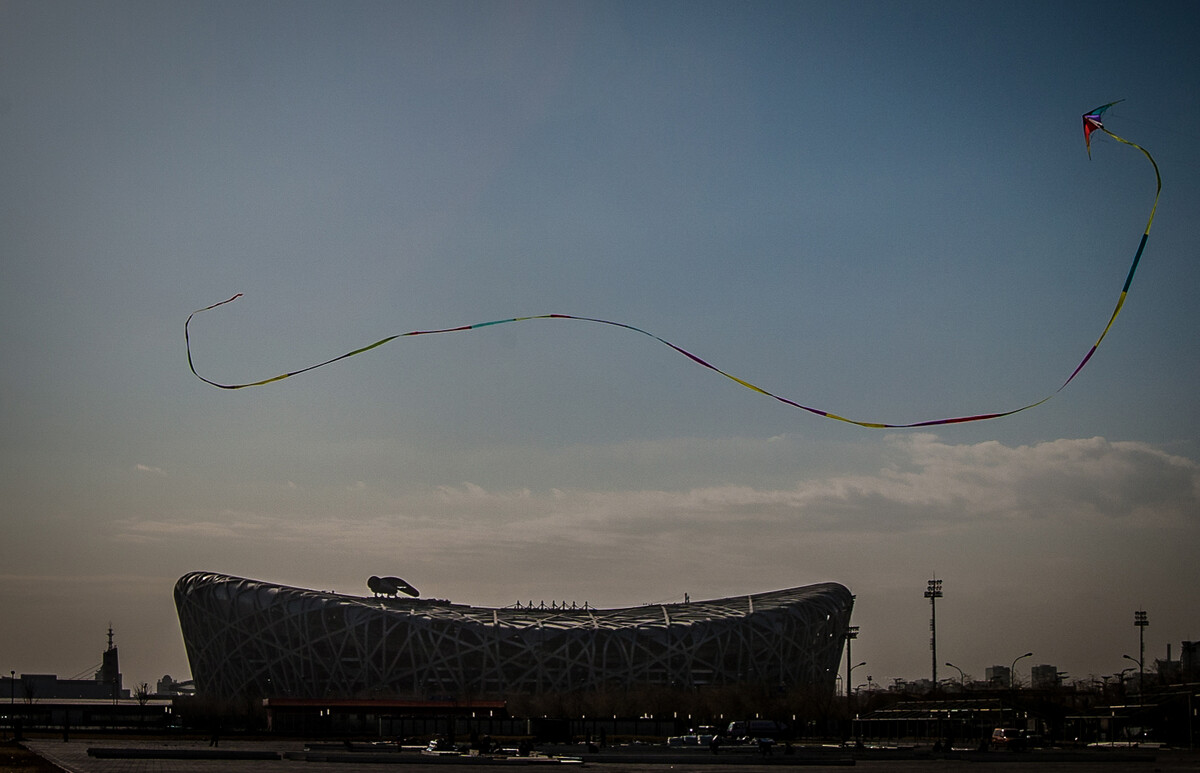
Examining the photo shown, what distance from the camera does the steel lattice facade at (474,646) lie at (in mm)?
119438

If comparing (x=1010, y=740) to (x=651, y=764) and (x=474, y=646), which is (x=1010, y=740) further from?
(x=474, y=646)

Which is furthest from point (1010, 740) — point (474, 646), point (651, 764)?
point (474, 646)

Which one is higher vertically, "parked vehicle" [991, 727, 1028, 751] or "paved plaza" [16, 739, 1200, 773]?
"paved plaza" [16, 739, 1200, 773]

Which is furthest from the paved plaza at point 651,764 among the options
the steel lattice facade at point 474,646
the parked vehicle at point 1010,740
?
the steel lattice facade at point 474,646

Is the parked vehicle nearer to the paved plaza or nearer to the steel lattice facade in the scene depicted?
the paved plaza

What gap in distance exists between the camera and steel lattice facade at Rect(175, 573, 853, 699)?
392 feet

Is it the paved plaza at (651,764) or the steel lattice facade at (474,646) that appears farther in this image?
the steel lattice facade at (474,646)

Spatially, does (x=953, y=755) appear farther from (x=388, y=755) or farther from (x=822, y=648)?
(x=822, y=648)

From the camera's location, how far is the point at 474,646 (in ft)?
396

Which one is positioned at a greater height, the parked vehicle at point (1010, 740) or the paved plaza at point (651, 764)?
the paved plaza at point (651, 764)

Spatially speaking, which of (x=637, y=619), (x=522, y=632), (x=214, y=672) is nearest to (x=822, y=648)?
(x=637, y=619)

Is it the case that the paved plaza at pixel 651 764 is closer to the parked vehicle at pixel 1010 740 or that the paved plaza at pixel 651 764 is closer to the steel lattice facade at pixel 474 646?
the parked vehicle at pixel 1010 740

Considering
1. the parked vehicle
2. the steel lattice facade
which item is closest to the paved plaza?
the parked vehicle

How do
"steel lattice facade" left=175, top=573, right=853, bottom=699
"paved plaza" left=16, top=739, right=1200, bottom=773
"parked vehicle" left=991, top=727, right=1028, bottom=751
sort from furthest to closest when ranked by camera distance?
1. "steel lattice facade" left=175, top=573, right=853, bottom=699
2. "parked vehicle" left=991, top=727, right=1028, bottom=751
3. "paved plaza" left=16, top=739, right=1200, bottom=773
